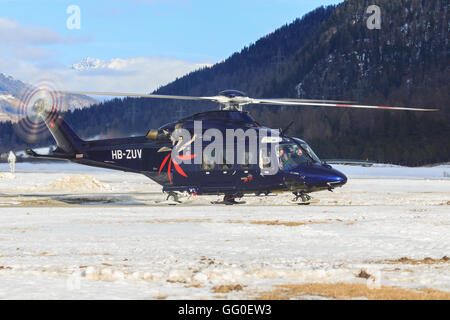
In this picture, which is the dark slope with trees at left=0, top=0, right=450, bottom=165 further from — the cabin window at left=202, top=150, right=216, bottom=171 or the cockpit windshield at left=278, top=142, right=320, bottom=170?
the cabin window at left=202, top=150, right=216, bottom=171

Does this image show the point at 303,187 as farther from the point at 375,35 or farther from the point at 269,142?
the point at 375,35

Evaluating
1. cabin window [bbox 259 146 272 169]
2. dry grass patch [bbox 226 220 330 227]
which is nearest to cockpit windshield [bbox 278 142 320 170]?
cabin window [bbox 259 146 272 169]

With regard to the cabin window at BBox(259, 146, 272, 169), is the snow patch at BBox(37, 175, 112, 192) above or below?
below

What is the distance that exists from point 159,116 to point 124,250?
16671 centimetres

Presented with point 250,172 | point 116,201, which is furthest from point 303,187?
point 116,201

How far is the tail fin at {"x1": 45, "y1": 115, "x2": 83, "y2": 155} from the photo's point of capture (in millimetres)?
27094

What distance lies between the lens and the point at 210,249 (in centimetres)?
1329

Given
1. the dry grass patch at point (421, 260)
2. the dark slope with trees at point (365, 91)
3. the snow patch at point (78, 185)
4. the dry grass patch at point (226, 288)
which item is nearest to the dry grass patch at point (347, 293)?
the dry grass patch at point (226, 288)

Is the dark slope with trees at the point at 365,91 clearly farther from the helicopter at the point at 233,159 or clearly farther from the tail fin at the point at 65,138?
the tail fin at the point at 65,138

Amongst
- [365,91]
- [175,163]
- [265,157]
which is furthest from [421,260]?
[365,91]

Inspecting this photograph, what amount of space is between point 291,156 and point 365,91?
496ft

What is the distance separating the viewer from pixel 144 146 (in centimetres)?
2559

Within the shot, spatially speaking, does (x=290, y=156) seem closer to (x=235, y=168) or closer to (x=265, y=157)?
(x=265, y=157)

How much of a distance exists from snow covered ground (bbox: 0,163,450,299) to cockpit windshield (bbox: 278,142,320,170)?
1789 millimetres
